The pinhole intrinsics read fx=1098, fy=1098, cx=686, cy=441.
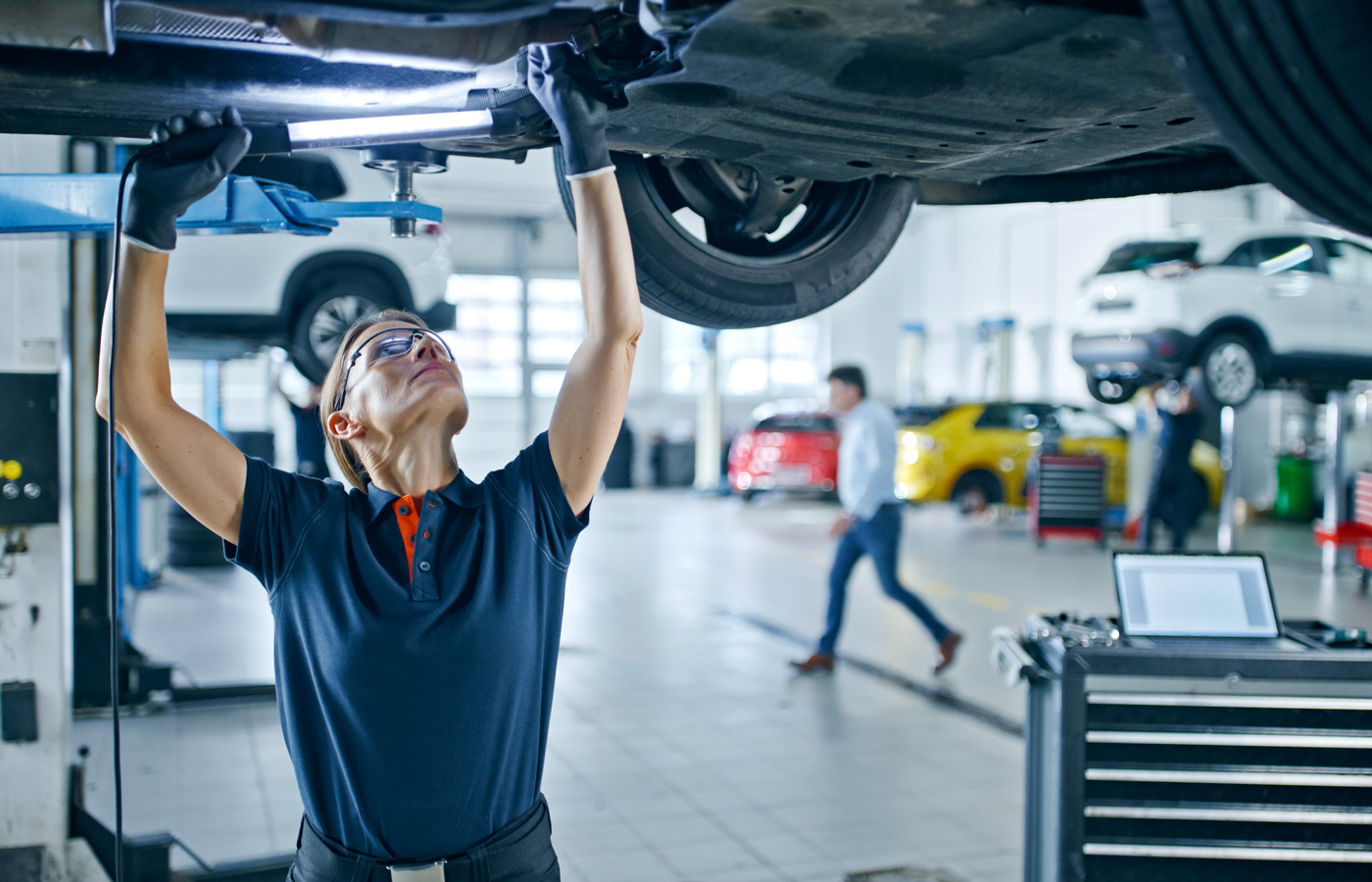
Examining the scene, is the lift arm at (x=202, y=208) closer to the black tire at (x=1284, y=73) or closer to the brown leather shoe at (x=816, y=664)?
the black tire at (x=1284, y=73)

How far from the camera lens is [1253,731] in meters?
2.45

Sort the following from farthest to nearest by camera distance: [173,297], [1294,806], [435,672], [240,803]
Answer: [173,297] → [240,803] → [1294,806] → [435,672]

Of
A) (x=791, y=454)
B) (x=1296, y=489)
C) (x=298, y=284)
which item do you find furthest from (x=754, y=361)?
(x=298, y=284)

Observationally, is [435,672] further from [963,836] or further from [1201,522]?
[1201,522]

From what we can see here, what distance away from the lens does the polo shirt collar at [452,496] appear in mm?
1601

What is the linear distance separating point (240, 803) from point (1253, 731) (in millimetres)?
3188

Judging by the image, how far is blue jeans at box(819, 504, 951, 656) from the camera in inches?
216

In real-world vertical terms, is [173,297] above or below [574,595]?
above

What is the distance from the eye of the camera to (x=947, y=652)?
17.9 feet

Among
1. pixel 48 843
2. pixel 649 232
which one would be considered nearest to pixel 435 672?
pixel 649 232

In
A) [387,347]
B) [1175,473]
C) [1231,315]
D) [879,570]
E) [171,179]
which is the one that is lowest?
[879,570]

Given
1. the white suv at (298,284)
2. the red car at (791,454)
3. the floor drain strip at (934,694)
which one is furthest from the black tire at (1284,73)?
the red car at (791,454)

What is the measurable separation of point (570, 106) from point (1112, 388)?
904 centimetres

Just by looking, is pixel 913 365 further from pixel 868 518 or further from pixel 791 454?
pixel 868 518
